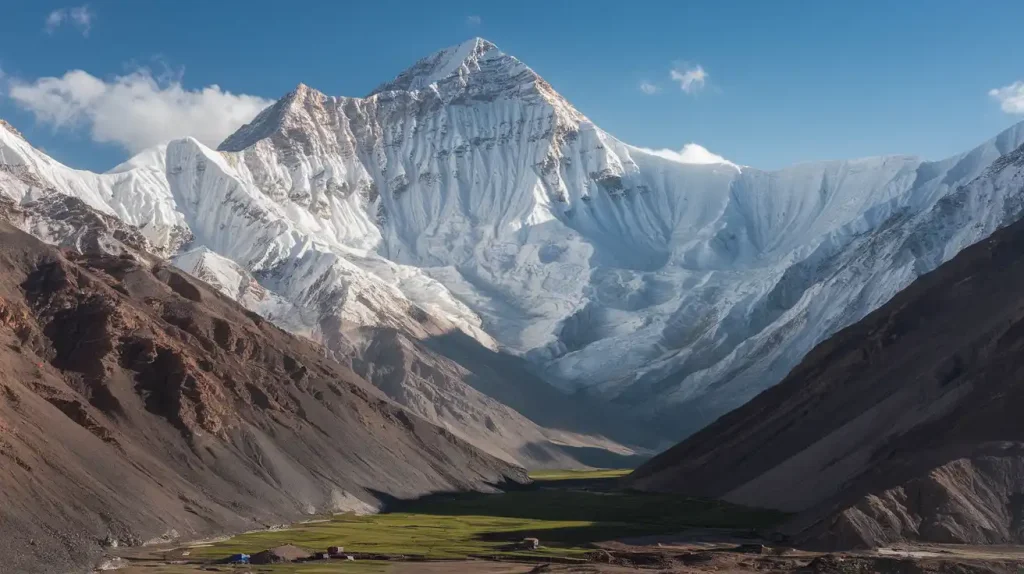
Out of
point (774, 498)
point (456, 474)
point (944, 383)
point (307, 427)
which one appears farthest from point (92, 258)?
point (944, 383)

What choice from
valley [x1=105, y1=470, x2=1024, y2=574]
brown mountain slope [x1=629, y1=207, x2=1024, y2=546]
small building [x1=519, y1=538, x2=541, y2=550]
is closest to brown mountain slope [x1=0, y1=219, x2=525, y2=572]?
valley [x1=105, y1=470, x2=1024, y2=574]

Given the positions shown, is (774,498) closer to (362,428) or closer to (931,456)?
(931,456)

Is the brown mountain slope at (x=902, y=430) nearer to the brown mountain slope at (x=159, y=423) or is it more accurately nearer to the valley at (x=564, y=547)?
the valley at (x=564, y=547)

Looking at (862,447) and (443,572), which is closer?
(443,572)

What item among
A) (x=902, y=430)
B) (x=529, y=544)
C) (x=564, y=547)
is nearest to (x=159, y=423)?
(x=529, y=544)

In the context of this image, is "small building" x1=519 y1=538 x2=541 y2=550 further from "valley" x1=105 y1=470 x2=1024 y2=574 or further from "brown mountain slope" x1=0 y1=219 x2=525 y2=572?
"brown mountain slope" x1=0 y1=219 x2=525 y2=572

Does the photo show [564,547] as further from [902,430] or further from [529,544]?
[902,430]
